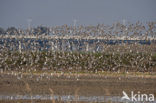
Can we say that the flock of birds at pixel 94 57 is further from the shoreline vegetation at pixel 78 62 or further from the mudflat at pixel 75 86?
the mudflat at pixel 75 86

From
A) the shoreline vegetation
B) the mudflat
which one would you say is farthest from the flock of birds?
the mudflat

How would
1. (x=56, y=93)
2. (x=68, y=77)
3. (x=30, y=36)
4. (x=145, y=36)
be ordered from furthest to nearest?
(x=30, y=36)
(x=145, y=36)
(x=68, y=77)
(x=56, y=93)

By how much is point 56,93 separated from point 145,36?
36.2 meters

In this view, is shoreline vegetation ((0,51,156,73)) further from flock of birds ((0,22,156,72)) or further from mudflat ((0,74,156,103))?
mudflat ((0,74,156,103))

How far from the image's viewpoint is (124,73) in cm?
4503

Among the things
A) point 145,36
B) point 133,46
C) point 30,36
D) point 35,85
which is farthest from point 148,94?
point 30,36

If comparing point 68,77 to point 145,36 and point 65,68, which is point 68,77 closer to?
point 65,68

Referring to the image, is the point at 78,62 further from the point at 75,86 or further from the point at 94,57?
the point at 75,86

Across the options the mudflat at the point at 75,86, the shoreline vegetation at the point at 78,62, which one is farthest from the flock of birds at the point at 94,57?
the mudflat at the point at 75,86

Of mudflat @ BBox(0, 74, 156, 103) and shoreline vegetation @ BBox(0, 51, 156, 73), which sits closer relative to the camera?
mudflat @ BBox(0, 74, 156, 103)

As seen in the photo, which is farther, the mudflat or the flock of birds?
the flock of birds

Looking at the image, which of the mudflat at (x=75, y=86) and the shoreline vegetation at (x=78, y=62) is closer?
the mudflat at (x=75, y=86)

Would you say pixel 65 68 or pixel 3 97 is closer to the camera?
pixel 3 97

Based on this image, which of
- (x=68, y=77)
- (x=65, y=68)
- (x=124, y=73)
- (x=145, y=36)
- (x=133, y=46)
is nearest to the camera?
(x=68, y=77)
